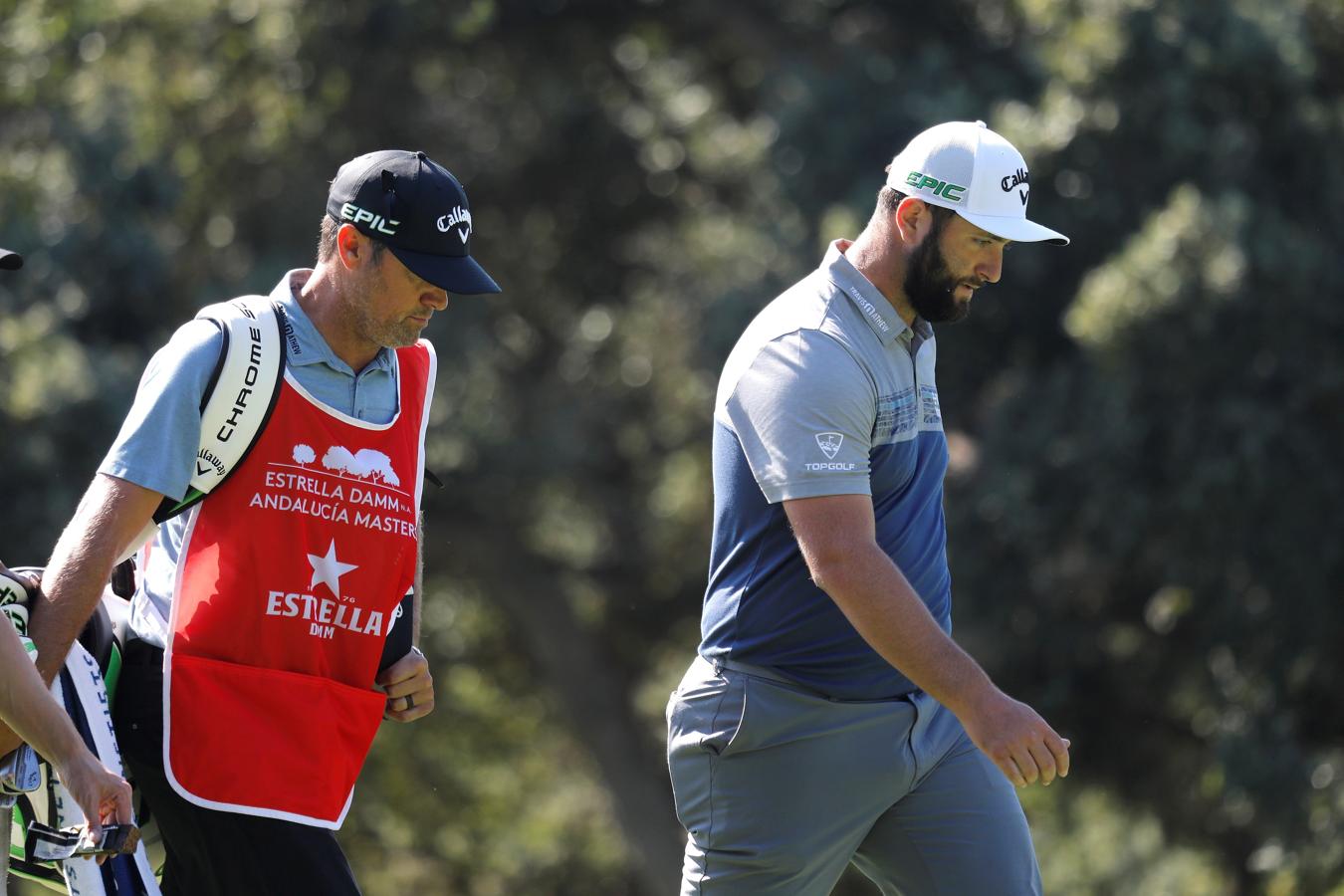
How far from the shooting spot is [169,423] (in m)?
3.39

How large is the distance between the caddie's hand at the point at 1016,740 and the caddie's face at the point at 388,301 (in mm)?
1273

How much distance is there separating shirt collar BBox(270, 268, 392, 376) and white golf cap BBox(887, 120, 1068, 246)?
3.68 ft

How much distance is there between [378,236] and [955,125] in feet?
3.90

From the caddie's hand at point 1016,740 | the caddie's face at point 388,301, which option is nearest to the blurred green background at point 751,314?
the caddie's hand at point 1016,740

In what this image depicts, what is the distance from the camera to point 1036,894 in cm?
389

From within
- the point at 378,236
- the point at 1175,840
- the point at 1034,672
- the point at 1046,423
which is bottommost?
the point at 1175,840

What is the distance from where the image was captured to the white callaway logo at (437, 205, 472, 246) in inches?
144

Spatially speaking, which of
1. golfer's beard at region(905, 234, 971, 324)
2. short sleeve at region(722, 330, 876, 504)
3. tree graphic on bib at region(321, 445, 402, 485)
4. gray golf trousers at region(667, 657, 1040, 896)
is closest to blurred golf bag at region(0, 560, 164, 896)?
tree graphic on bib at region(321, 445, 402, 485)

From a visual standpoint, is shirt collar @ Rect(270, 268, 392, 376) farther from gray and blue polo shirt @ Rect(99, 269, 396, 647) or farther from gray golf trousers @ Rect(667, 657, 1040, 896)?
gray golf trousers @ Rect(667, 657, 1040, 896)

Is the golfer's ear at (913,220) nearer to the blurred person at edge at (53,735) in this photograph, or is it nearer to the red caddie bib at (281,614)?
the red caddie bib at (281,614)

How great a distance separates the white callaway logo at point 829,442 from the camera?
3.60 m

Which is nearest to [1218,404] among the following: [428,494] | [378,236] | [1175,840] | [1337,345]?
[1337,345]

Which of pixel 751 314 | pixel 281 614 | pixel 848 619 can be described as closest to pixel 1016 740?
pixel 848 619

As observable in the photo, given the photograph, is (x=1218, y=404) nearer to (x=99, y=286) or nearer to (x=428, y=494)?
(x=428, y=494)
